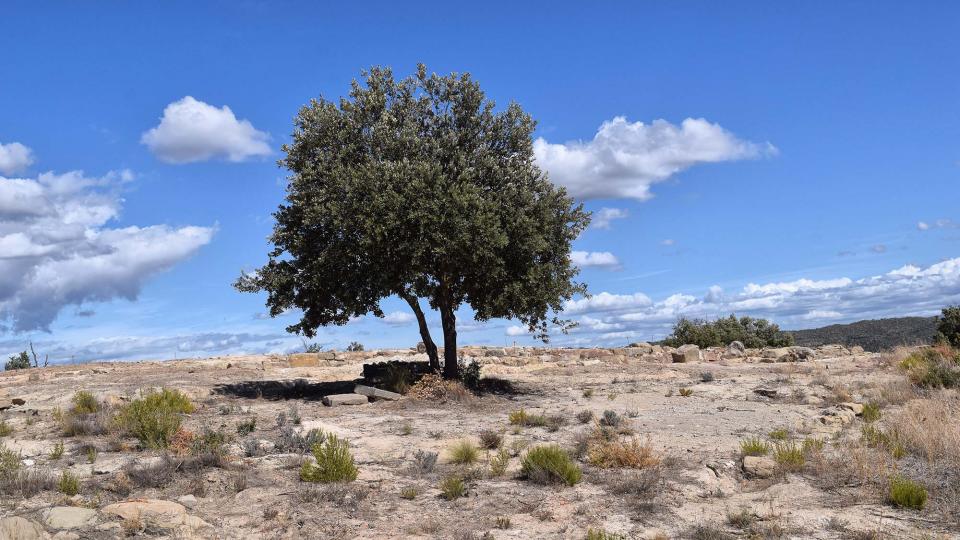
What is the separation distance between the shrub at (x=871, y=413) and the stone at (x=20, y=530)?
1776 centimetres

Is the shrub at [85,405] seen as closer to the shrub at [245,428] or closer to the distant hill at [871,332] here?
the shrub at [245,428]

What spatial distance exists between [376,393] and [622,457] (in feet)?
36.0

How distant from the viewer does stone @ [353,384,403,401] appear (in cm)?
2255

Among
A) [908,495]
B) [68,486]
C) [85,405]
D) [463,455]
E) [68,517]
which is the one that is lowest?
[908,495]

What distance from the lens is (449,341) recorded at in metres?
25.0

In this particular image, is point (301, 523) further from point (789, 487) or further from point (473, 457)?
point (789, 487)

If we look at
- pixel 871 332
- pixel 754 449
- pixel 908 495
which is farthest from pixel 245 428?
pixel 871 332

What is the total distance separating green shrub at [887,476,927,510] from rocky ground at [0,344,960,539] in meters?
0.11

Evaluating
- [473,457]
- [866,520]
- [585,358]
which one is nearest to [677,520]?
[866,520]

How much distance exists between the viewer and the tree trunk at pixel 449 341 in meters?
24.7

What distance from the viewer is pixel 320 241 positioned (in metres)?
23.5

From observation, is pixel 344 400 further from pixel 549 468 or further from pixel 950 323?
pixel 950 323

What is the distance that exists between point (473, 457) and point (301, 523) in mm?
4162

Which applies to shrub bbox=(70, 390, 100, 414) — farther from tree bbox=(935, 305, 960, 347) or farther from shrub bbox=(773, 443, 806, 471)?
tree bbox=(935, 305, 960, 347)
